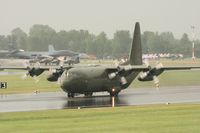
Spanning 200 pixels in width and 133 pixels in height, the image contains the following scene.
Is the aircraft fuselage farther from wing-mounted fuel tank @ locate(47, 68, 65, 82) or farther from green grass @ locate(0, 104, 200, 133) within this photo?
green grass @ locate(0, 104, 200, 133)

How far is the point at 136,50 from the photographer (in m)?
56.8

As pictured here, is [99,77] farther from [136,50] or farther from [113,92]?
[136,50]

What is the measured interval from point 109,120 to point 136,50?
89.2 feet

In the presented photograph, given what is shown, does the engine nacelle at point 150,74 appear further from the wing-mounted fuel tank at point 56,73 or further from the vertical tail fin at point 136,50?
the wing-mounted fuel tank at point 56,73

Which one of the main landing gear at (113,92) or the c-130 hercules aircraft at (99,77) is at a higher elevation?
the c-130 hercules aircraft at (99,77)

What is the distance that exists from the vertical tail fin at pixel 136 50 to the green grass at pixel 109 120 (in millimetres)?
18123

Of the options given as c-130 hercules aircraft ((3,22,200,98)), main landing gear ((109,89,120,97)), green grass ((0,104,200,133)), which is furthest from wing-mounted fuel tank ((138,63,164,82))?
green grass ((0,104,200,133))

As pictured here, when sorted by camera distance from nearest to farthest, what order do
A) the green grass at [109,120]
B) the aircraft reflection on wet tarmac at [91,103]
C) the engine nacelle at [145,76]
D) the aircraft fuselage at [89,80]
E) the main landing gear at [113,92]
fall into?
the green grass at [109,120] → the aircraft reflection on wet tarmac at [91,103] → the aircraft fuselage at [89,80] → the engine nacelle at [145,76] → the main landing gear at [113,92]

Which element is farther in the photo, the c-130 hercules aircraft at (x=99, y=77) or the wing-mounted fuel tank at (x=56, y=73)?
the wing-mounted fuel tank at (x=56, y=73)

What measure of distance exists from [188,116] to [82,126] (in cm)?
746

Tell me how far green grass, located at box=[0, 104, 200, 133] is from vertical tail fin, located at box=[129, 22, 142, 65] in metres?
18.1

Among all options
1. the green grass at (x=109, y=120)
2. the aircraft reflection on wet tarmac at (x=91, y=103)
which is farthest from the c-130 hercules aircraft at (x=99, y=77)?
the green grass at (x=109, y=120)

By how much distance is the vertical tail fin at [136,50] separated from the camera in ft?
185

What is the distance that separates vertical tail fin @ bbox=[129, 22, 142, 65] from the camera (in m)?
56.3
